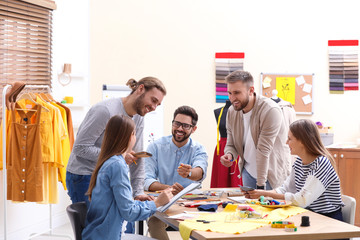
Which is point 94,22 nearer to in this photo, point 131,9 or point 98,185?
point 131,9

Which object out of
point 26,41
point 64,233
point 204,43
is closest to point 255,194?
point 64,233

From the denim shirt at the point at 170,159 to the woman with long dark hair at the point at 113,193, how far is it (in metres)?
1.08

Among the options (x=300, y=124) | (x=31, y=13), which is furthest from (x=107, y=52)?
(x=300, y=124)

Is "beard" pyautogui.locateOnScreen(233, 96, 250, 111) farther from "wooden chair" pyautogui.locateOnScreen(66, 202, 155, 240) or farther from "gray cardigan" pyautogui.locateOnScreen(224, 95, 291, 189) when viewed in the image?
"wooden chair" pyautogui.locateOnScreen(66, 202, 155, 240)

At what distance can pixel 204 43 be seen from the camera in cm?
578

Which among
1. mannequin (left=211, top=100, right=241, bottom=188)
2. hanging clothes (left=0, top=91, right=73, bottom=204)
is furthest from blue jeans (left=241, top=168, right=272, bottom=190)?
hanging clothes (left=0, top=91, right=73, bottom=204)

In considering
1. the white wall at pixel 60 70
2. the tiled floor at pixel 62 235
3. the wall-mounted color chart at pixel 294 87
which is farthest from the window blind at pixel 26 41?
the wall-mounted color chart at pixel 294 87

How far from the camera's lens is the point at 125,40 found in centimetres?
579

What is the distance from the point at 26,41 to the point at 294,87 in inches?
113

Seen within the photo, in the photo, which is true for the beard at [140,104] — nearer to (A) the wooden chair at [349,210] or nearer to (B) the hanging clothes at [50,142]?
(A) the wooden chair at [349,210]

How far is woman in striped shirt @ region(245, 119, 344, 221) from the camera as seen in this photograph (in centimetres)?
267

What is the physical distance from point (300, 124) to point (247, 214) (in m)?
0.64

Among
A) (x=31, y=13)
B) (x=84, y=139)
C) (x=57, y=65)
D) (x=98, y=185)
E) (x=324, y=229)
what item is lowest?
(x=324, y=229)

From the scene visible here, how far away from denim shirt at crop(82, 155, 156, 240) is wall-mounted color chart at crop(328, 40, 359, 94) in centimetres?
387
